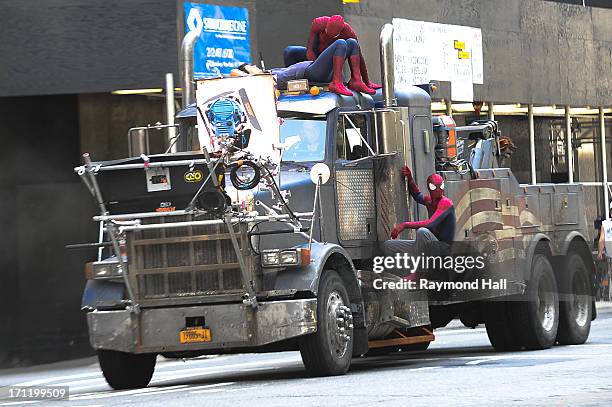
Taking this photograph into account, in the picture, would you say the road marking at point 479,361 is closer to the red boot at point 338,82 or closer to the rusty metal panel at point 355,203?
the rusty metal panel at point 355,203

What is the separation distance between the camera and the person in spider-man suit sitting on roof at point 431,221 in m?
16.9

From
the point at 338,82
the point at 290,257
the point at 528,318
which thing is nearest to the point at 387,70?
the point at 338,82

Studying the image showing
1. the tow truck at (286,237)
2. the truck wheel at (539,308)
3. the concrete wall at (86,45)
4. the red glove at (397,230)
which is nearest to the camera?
the tow truck at (286,237)

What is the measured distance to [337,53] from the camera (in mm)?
17031

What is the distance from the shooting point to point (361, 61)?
57.1 ft

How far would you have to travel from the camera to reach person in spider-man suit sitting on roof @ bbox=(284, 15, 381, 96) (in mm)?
16938

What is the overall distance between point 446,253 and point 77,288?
7948 millimetres

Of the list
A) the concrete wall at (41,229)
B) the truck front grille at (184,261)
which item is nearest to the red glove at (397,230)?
the truck front grille at (184,261)

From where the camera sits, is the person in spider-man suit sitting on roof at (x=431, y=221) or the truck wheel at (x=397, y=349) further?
the truck wheel at (x=397, y=349)

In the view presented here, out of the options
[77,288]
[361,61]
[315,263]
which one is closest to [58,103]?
[77,288]

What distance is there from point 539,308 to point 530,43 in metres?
14.6

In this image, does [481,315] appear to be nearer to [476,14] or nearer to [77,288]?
[77,288]

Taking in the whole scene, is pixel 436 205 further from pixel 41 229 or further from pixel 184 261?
pixel 41 229

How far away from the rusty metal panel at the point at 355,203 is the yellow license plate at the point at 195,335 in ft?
6.95
